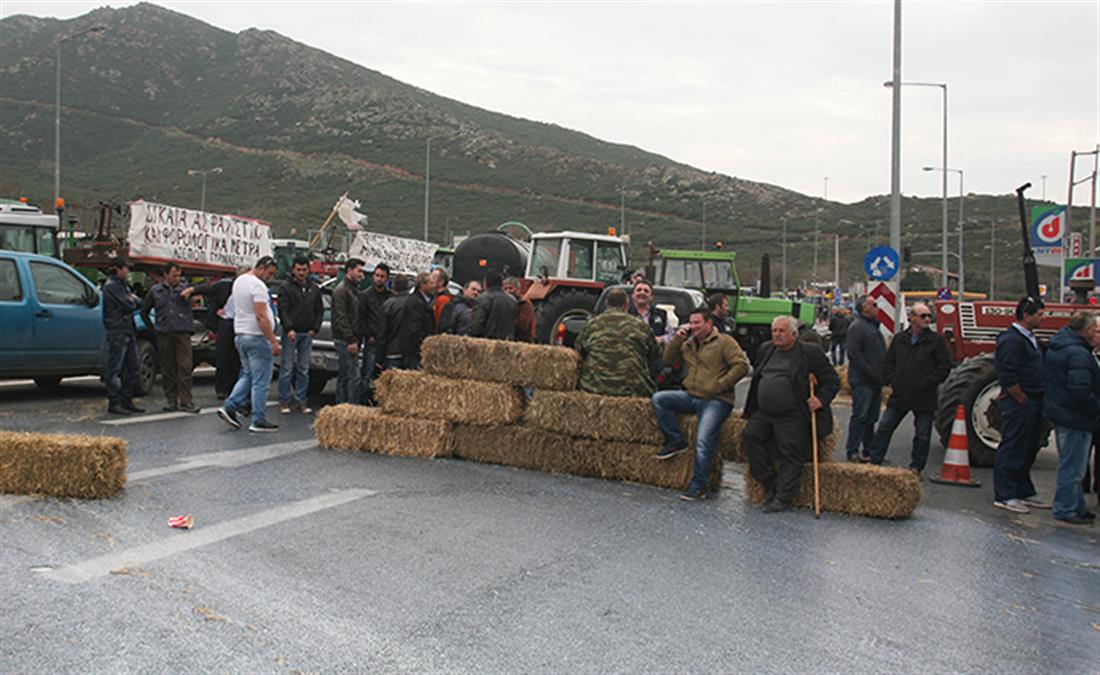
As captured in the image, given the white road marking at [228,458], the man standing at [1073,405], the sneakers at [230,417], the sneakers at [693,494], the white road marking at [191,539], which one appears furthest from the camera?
the sneakers at [230,417]

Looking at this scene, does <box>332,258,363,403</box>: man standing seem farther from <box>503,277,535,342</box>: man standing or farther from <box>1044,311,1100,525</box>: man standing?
<box>1044,311,1100,525</box>: man standing

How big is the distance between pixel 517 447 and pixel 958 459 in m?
4.88

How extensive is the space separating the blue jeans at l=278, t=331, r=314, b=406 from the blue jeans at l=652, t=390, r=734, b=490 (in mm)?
5168

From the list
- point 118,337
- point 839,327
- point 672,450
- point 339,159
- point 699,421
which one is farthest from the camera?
point 339,159

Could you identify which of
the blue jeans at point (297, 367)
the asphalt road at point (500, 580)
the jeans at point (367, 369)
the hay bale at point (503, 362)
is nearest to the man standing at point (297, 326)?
the blue jeans at point (297, 367)

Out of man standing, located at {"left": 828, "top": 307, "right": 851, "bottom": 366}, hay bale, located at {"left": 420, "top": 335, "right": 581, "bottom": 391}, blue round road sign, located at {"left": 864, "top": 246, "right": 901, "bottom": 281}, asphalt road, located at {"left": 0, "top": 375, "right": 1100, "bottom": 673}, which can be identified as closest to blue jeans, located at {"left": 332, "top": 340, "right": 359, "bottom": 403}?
hay bale, located at {"left": 420, "top": 335, "right": 581, "bottom": 391}

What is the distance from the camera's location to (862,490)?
29.1 ft

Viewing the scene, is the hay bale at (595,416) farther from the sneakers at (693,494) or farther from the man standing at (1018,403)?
the man standing at (1018,403)

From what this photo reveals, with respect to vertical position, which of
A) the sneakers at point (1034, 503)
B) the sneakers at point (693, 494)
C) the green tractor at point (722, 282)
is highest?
the green tractor at point (722, 282)

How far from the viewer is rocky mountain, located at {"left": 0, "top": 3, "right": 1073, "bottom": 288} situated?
265 feet

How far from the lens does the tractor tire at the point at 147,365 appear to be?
45.5 feet

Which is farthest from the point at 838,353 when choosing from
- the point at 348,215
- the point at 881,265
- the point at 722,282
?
the point at 348,215

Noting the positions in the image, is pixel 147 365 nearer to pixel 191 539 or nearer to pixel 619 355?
pixel 619 355

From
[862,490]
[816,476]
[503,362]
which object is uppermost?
[503,362]
